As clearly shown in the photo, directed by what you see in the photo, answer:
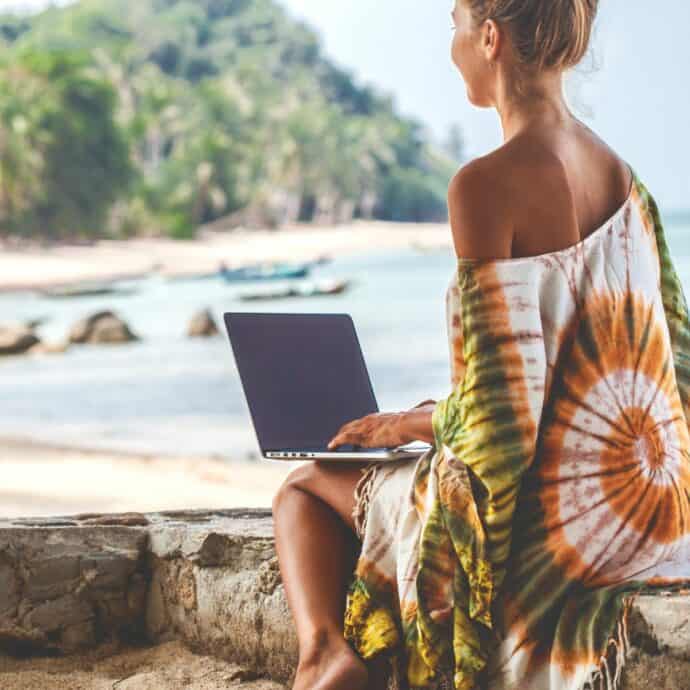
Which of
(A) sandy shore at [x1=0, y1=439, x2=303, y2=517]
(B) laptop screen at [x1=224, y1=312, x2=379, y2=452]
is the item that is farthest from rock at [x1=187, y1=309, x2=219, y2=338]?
(B) laptop screen at [x1=224, y1=312, x2=379, y2=452]

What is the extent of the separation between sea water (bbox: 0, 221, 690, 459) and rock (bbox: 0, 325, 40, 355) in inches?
6.2

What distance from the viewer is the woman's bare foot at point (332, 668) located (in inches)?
61.0

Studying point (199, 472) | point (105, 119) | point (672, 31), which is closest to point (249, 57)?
point (105, 119)

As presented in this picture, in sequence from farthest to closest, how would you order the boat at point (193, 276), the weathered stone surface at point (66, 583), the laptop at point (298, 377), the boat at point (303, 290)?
the boat at point (303, 290), the boat at point (193, 276), the weathered stone surface at point (66, 583), the laptop at point (298, 377)

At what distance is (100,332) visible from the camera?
18172 millimetres

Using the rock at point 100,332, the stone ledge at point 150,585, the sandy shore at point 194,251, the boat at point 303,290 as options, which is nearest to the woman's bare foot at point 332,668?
the stone ledge at point 150,585

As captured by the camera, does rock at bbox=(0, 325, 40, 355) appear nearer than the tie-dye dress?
No

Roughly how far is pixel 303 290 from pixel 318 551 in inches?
740

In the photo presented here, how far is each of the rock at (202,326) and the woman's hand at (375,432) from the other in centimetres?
1749

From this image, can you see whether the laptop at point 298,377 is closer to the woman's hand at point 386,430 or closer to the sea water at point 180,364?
the woman's hand at point 386,430

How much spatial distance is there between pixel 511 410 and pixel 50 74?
20.3 metres

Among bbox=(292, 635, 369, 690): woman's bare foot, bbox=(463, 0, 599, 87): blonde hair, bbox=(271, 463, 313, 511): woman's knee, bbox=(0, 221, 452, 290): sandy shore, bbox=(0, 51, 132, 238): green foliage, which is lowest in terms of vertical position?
bbox=(0, 221, 452, 290): sandy shore

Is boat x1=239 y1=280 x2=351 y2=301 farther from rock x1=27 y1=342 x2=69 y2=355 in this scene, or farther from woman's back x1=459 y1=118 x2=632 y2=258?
woman's back x1=459 y1=118 x2=632 y2=258

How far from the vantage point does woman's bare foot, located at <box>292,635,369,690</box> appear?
5.08 ft
